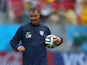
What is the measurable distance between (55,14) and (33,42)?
621cm

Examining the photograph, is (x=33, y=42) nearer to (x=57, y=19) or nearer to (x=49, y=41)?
(x=49, y=41)

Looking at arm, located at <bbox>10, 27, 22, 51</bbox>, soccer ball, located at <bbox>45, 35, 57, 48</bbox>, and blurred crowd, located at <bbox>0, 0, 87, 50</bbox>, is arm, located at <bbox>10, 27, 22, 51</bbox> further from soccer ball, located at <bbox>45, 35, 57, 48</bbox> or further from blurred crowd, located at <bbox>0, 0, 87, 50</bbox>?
blurred crowd, located at <bbox>0, 0, 87, 50</bbox>

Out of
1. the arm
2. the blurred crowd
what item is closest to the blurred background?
the blurred crowd

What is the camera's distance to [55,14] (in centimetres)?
1209

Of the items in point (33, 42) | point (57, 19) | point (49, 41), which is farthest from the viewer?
point (57, 19)

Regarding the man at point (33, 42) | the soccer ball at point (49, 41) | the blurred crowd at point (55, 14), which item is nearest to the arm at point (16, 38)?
the man at point (33, 42)

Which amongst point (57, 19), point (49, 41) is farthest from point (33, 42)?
point (57, 19)

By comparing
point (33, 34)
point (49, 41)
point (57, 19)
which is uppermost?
point (33, 34)

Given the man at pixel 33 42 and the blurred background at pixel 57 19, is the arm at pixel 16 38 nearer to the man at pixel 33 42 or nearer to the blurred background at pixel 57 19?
the man at pixel 33 42

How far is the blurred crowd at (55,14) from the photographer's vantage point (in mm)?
11766

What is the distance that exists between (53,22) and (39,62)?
6051mm

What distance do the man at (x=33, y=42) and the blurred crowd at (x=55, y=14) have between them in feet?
18.0

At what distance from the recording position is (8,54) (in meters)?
8.66

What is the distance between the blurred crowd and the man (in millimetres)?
5475
